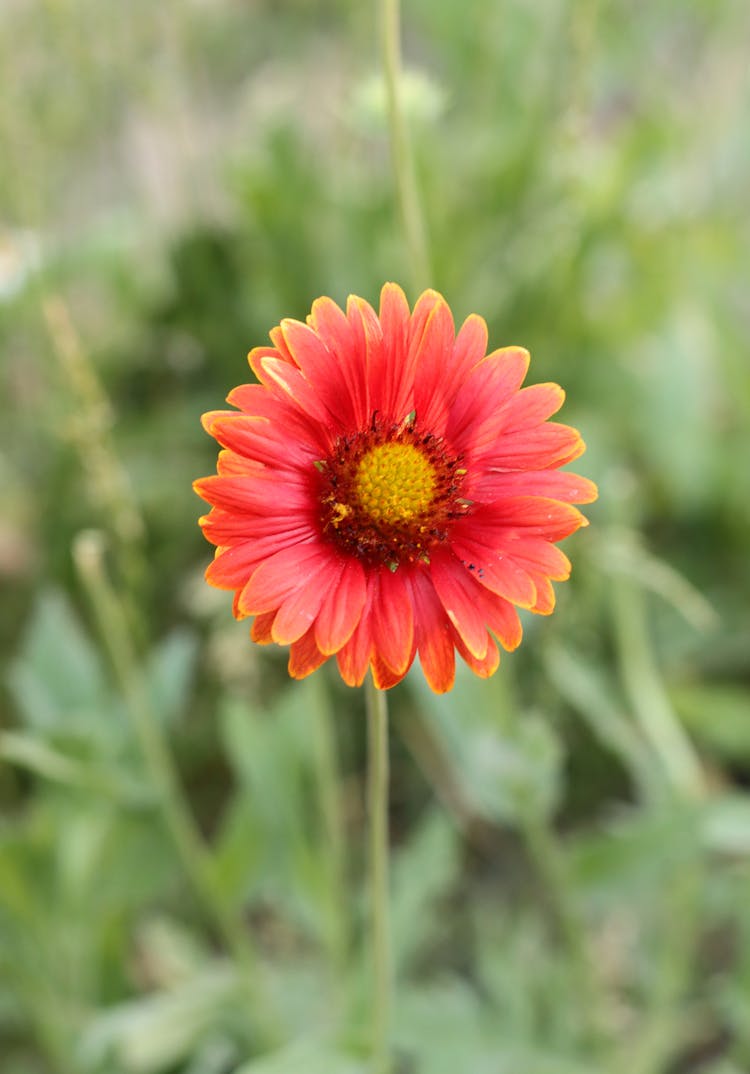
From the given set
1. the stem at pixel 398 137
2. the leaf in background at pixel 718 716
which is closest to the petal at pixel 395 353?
the stem at pixel 398 137

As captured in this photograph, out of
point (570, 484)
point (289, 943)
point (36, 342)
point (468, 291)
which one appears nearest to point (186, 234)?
point (36, 342)

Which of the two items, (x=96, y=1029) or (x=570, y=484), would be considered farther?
(x=96, y=1029)

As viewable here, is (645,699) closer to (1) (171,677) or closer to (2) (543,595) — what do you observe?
(1) (171,677)

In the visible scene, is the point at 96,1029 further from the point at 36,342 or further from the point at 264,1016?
the point at 36,342

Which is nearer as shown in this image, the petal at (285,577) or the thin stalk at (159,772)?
the petal at (285,577)

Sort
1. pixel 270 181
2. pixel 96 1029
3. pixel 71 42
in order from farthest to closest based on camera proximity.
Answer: pixel 270 181
pixel 71 42
pixel 96 1029

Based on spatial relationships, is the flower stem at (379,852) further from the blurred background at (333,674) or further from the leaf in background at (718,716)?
the leaf in background at (718,716)

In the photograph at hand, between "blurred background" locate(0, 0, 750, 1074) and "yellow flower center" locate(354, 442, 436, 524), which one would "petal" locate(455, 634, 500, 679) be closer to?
"yellow flower center" locate(354, 442, 436, 524)
